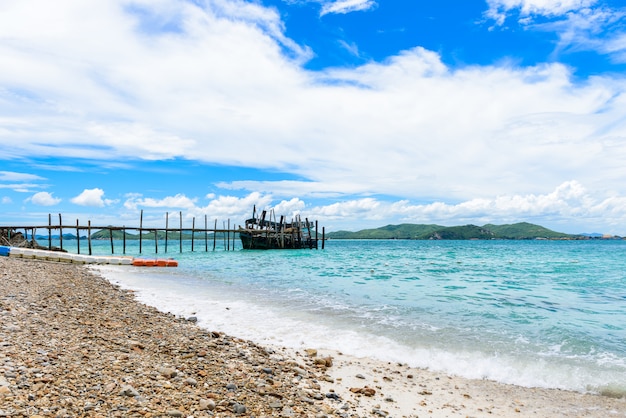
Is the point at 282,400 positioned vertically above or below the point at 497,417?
above

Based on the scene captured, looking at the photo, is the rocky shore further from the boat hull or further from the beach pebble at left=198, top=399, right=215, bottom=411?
the boat hull

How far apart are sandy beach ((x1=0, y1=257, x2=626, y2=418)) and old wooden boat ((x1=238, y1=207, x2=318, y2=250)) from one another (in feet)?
167

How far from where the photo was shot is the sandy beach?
4385mm

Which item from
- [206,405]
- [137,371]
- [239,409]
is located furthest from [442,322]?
[137,371]

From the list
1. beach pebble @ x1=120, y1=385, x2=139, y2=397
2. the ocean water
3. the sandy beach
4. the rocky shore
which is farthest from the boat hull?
beach pebble @ x1=120, y1=385, x2=139, y2=397

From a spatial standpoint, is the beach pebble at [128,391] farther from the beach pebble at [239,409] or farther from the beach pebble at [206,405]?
the beach pebble at [239,409]

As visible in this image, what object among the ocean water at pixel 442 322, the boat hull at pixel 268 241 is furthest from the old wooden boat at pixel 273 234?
the ocean water at pixel 442 322

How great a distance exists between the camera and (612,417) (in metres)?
5.78

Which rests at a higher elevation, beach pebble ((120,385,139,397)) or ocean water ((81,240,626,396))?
beach pebble ((120,385,139,397))

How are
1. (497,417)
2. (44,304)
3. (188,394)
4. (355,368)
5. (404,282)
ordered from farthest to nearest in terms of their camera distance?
(404,282), (44,304), (355,368), (497,417), (188,394)

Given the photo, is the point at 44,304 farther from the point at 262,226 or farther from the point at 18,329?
the point at 262,226

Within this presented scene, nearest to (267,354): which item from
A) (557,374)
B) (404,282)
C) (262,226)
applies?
(557,374)

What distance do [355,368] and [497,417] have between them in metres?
2.49

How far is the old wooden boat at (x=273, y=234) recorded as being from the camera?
198ft
